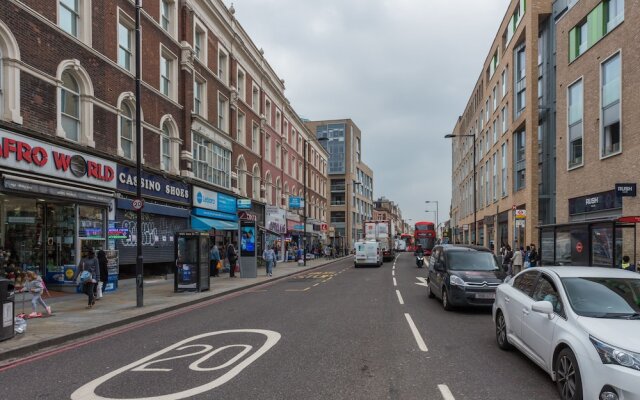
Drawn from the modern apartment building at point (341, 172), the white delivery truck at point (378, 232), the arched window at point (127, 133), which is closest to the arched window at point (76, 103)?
the arched window at point (127, 133)

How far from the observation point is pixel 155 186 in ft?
69.5

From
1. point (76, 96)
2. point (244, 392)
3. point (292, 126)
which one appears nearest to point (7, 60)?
point (76, 96)

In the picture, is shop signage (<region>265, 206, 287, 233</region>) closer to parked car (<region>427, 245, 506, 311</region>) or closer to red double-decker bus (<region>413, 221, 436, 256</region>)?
red double-decker bus (<region>413, 221, 436, 256</region>)

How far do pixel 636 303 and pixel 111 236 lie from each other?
16.6 meters

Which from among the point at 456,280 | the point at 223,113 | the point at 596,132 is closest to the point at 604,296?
the point at 456,280

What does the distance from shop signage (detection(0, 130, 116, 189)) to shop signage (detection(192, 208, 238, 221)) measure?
7.60m

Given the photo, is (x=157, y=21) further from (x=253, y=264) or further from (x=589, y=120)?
Answer: (x=589, y=120)

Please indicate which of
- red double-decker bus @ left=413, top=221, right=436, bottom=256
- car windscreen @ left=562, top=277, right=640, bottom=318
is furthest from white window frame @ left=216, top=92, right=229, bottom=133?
red double-decker bus @ left=413, top=221, right=436, bottom=256

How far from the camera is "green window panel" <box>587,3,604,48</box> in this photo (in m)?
21.1

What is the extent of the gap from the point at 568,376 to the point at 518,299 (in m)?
2.02

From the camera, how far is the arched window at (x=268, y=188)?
39.7 meters

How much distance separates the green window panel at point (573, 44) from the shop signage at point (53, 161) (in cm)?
2202

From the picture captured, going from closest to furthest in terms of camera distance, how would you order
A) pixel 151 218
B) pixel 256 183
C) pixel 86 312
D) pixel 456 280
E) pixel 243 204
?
1. pixel 456 280
2. pixel 86 312
3. pixel 151 218
4. pixel 243 204
5. pixel 256 183

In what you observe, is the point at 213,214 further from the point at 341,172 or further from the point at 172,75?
the point at 341,172
